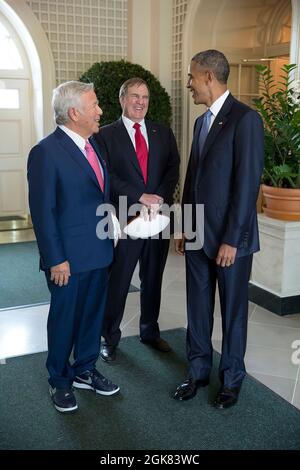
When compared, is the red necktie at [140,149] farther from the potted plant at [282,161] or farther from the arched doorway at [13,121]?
the arched doorway at [13,121]

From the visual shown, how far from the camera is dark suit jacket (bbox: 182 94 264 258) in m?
2.38

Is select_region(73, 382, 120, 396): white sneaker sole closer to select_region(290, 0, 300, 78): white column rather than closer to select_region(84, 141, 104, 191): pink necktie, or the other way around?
select_region(84, 141, 104, 191): pink necktie

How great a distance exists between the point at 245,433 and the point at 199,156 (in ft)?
4.57

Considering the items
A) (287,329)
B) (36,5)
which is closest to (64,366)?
(287,329)

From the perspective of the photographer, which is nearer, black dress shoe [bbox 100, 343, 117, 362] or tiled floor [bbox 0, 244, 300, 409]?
tiled floor [bbox 0, 244, 300, 409]

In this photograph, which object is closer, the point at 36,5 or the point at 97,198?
the point at 97,198

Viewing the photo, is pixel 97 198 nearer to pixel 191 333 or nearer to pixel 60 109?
pixel 60 109

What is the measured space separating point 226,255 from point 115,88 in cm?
386

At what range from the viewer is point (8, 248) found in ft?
20.0

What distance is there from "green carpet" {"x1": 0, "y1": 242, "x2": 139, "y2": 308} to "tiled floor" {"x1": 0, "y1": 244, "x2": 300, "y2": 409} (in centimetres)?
22

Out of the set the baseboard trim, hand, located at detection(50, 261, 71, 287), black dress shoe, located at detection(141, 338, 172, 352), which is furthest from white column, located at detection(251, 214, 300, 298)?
hand, located at detection(50, 261, 71, 287)

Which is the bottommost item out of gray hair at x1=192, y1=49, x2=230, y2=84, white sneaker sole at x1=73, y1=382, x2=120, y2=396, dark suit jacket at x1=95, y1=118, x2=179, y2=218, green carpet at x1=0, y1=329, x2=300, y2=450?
green carpet at x1=0, y1=329, x2=300, y2=450
